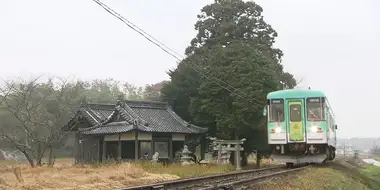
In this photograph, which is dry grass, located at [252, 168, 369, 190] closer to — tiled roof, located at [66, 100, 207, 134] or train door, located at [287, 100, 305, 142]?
train door, located at [287, 100, 305, 142]

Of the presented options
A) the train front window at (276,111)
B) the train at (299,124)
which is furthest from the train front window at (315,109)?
the train front window at (276,111)

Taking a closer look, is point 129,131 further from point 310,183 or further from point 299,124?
point 310,183

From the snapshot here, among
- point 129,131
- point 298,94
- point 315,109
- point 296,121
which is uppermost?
point 298,94

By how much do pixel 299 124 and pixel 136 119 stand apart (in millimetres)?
10148

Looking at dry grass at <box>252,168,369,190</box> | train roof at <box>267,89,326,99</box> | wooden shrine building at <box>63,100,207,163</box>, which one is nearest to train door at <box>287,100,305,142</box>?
train roof at <box>267,89,326,99</box>

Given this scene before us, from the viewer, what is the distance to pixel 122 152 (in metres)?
27.2

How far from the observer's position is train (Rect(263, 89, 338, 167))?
18078 mm

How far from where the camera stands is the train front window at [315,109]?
59.4 ft

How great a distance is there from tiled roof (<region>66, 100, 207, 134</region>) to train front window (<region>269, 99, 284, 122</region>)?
855cm

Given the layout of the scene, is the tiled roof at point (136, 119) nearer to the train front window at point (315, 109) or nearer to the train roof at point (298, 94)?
the train roof at point (298, 94)

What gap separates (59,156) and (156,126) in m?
26.3

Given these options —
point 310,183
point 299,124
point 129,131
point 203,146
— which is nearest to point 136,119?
point 129,131

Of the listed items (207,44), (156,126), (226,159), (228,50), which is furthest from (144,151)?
(207,44)

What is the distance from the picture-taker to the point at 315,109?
18.2 meters
